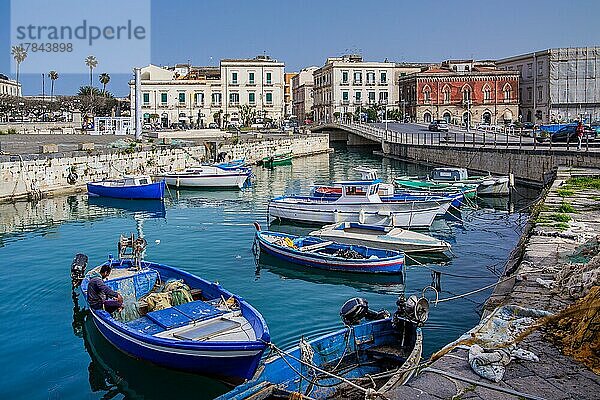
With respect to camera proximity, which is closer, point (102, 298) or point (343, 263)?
point (102, 298)

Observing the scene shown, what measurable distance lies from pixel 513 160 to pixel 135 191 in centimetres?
2319

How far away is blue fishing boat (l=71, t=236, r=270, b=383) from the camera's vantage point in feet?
36.1

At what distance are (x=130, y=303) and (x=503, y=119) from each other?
85886 millimetres

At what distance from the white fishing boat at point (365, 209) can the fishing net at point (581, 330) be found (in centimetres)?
1502

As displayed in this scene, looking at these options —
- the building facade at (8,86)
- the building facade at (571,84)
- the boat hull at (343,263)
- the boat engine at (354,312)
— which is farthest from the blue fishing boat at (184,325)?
the building facade at (8,86)

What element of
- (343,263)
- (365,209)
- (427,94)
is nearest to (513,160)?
(365,209)

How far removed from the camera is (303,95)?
125 meters

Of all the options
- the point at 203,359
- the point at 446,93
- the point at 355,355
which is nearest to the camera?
the point at 355,355

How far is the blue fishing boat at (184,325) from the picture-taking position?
11.0 metres

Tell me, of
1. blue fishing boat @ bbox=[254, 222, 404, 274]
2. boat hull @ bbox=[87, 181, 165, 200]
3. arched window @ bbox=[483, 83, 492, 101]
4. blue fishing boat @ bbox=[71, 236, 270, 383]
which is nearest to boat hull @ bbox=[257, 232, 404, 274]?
blue fishing boat @ bbox=[254, 222, 404, 274]

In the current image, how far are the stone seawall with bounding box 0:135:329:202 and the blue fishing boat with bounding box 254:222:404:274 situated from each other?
63.3 feet

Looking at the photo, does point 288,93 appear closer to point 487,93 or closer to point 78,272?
point 487,93

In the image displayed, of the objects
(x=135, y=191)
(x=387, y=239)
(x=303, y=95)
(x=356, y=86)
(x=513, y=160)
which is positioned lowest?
(x=387, y=239)

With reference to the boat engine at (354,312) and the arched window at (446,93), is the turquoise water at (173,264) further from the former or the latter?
the arched window at (446,93)
